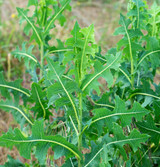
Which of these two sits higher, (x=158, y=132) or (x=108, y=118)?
(x=108, y=118)

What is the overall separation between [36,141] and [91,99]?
0.49 m

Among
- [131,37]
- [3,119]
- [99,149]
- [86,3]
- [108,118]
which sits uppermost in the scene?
[86,3]

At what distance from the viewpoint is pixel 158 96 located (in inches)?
65.7

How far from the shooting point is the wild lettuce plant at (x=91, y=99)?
1363mm

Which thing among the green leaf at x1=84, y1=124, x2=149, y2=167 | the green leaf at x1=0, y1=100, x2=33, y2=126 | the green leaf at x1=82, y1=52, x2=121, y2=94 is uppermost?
the green leaf at x1=82, y1=52, x2=121, y2=94

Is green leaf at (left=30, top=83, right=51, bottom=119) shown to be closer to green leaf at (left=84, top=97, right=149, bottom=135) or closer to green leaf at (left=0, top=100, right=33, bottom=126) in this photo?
green leaf at (left=0, top=100, right=33, bottom=126)

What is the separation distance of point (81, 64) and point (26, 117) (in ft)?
1.92

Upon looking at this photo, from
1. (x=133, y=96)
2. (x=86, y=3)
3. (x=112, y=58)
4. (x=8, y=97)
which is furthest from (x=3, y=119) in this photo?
(x=86, y=3)

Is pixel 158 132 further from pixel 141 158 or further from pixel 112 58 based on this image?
pixel 112 58

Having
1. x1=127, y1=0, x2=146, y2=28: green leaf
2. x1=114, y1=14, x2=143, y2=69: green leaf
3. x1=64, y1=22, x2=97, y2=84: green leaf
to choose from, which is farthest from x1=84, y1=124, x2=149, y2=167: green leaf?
x1=127, y1=0, x2=146, y2=28: green leaf

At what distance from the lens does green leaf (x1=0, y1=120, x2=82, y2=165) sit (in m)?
1.31

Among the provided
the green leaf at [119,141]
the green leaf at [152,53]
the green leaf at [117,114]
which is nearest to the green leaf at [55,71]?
the green leaf at [117,114]

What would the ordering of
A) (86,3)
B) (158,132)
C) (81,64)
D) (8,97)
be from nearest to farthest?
(81,64), (158,132), (8,97), (86,3)

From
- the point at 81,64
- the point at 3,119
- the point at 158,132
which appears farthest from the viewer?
the point at 3,119
